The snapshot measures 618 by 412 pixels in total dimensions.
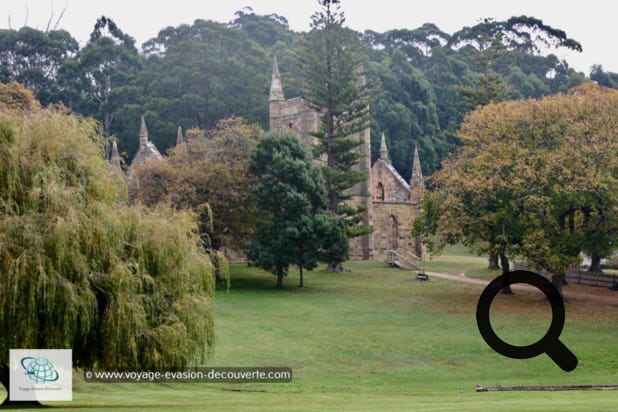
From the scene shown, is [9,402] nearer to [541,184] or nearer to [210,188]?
[210,188]

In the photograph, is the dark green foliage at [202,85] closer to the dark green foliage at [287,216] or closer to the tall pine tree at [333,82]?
the tall pine tree at [333,82]

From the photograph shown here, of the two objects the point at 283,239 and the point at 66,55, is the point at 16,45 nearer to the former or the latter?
the point at 66,55

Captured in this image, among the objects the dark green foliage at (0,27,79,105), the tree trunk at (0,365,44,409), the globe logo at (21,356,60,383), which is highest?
the dark green foliage at (0,27,79,105)

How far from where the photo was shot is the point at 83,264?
48.2ft

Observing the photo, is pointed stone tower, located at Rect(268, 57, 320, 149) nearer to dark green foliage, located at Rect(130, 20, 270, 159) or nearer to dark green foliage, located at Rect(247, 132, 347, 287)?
dark green foliage, located at Rect(247, 132, 347, 287)

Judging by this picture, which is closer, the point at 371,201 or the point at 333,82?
the point at 333,82

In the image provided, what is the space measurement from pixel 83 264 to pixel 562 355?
46.1ft

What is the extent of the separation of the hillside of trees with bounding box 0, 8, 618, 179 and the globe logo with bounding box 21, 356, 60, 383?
42.7 m

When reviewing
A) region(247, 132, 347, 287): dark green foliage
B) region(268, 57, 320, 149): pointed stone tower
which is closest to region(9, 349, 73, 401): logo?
region(247, 132, 347, 287): dark green foliage

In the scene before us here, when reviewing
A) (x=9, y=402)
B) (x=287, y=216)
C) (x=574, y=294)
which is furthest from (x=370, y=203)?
(x=9, y=402)

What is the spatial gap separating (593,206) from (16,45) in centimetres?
5486

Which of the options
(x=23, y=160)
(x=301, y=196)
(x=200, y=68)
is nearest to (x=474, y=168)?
(x=301, y=196)

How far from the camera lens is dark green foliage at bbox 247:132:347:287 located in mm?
34938

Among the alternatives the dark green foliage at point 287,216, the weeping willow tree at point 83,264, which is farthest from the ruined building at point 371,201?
the weeping willow tree at point 83,264
